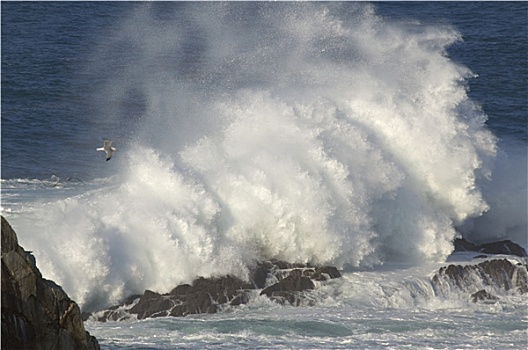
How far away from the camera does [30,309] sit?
17.3 m

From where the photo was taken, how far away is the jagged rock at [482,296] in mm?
24609

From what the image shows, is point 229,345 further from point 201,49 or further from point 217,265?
point 201,49

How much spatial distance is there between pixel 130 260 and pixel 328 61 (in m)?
11.0

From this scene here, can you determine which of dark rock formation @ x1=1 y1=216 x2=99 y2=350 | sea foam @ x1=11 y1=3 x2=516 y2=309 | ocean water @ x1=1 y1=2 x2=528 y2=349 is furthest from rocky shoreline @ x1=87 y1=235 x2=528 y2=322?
dark rock formation @ x1=1 y1=216 x2=99 y2=350

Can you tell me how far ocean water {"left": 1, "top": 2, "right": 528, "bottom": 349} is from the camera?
23.4m

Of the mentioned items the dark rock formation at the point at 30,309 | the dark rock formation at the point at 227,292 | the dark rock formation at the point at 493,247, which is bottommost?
the dark rock formation at the point at 30,309

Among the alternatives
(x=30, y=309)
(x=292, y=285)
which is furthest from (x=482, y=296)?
(x=30, y=309)

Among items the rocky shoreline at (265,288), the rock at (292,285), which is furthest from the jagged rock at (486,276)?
the rock at (292,285)

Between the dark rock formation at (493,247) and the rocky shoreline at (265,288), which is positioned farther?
the dark rock formation at (493,247)

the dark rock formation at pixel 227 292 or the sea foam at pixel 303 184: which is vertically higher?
the sea foam at pixel 303 184

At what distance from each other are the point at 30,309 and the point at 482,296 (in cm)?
1025

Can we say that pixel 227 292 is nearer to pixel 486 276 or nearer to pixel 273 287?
pixel 273 287

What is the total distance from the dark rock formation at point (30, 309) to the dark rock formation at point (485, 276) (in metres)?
9.26

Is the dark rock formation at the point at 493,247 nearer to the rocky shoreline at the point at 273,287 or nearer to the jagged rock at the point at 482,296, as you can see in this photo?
the rocky shoreline at the point at 273,287
